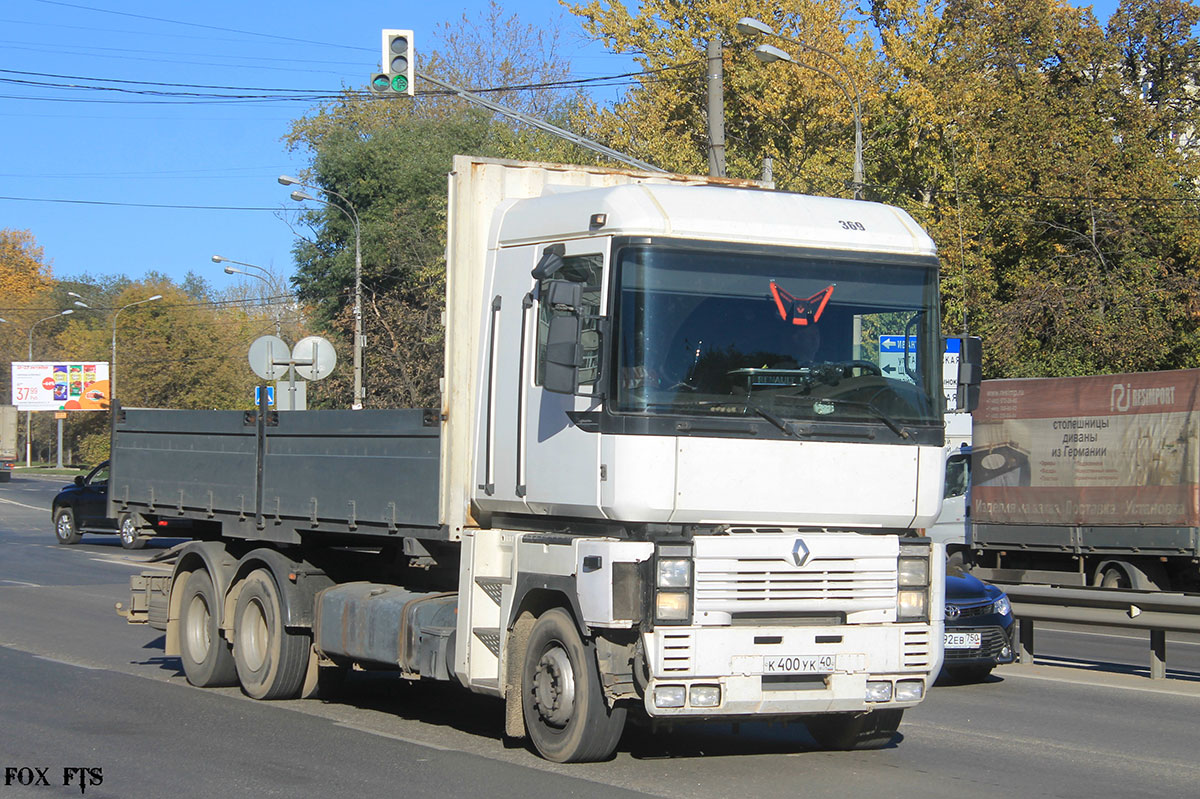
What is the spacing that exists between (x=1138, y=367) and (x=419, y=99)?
39236 mm

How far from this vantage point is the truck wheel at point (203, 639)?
11.7 m

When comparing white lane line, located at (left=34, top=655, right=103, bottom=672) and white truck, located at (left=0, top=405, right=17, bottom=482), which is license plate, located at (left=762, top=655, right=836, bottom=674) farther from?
white truck, located at (left=0, top=405, right=17, bottom=482)

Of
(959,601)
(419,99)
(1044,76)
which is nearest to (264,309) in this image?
(419,99)

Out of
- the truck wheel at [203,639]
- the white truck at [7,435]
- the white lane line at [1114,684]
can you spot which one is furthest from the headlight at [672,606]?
the white truck at [7,435]

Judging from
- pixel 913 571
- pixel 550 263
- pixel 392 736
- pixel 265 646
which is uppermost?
pixel 550 263

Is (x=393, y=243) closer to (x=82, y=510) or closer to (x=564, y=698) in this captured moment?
(x=82, y=510)

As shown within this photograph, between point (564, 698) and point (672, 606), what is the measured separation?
100 cm

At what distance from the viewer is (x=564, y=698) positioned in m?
8.00

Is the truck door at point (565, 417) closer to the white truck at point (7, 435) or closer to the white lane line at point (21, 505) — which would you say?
the white lane line at point (21, 505)

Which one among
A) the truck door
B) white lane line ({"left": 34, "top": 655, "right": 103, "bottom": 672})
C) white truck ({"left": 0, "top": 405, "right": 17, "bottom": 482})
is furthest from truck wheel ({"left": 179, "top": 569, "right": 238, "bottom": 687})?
white truck ({"left": 0, "top": 405, "right": 17, "bottom": 482})

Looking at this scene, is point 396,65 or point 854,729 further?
point 396,65

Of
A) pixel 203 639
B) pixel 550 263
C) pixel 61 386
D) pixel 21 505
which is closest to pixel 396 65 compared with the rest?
pixel 203 639

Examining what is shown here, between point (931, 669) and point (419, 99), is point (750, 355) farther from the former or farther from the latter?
point (419, 99)

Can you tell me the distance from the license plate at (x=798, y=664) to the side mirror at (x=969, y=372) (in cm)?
202
